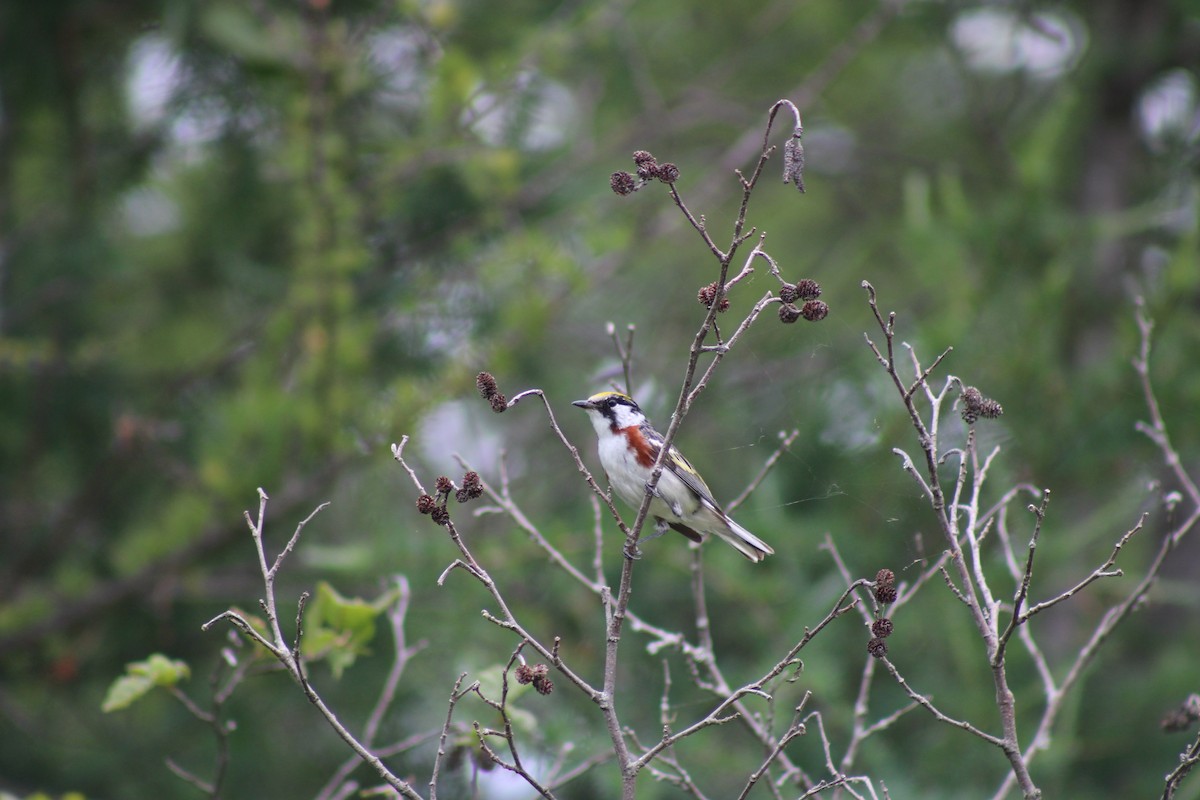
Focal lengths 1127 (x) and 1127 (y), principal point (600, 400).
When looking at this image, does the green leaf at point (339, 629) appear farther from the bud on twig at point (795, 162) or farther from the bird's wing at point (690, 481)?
the bud on twig at point (795, 162)

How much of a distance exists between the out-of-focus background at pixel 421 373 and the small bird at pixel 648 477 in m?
0.29

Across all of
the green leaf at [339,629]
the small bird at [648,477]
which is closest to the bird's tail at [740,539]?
the small bird at [648,477]

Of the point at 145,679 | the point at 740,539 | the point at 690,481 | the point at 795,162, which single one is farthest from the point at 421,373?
the point at 795,162

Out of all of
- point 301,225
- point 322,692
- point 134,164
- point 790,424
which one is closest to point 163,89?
point 134,164

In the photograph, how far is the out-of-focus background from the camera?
188 inches

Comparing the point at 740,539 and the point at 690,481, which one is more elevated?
the point at 690,481

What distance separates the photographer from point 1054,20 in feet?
23.7

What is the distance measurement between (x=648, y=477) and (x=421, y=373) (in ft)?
6.59

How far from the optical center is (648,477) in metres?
3.64

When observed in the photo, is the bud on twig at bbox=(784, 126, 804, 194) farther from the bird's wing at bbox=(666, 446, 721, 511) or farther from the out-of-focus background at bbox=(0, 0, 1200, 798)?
the out-of-focus background at bbox=(0, 0, 1200, 798)

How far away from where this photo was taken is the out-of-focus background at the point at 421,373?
15.6ft

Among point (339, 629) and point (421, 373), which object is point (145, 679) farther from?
point (421, 373)

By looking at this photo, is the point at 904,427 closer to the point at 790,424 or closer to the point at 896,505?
the point at 790,424

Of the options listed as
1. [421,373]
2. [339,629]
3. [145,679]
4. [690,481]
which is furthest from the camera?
[421,373]
